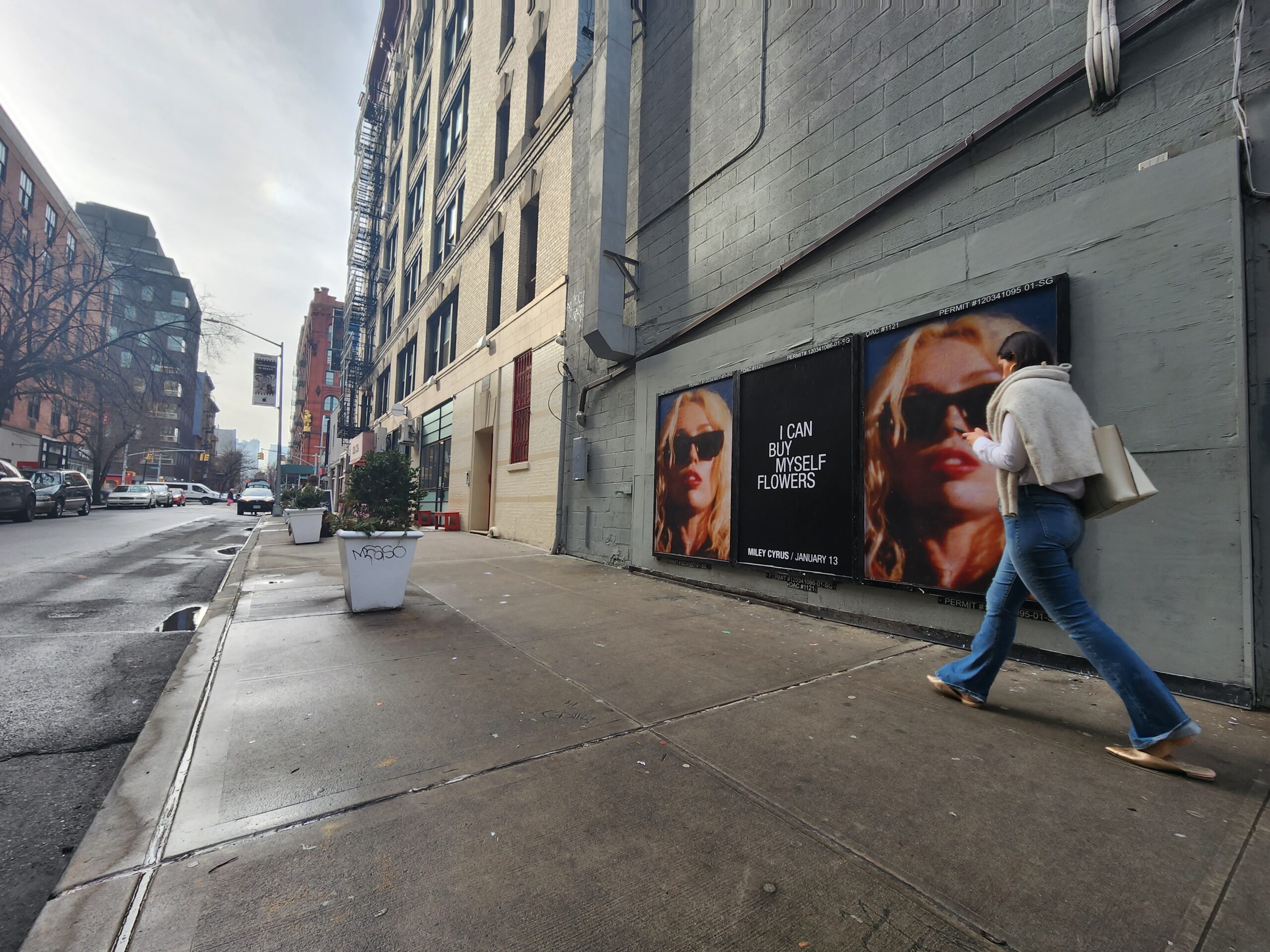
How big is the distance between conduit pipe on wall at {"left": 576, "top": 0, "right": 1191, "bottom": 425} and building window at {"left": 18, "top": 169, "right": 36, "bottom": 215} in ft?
157

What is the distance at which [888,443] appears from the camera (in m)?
4.79

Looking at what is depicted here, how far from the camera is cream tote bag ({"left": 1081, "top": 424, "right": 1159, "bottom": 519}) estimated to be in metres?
2.46

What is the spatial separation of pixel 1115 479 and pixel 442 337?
19.7 m

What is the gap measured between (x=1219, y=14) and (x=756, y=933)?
5.44 metres

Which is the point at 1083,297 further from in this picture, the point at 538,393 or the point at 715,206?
the point at 538,393

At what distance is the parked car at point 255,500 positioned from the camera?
2958cm

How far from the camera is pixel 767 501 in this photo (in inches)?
233

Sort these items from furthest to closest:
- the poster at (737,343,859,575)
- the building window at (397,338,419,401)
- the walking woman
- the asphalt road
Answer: the building window at (397,338,419,401) → the poster at (737,343,859,575) → the walking woman → the asphalt road

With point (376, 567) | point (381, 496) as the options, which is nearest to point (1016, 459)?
point (376, 567)

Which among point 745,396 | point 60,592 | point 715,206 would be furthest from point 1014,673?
point 60,592

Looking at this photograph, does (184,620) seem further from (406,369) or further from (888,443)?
(406,369)

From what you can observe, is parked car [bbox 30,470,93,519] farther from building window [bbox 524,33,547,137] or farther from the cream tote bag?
the cream tote bag

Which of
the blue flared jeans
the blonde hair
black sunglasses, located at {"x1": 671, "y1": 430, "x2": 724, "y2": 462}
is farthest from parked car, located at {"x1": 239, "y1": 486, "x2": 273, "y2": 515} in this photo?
the blue flared jeans

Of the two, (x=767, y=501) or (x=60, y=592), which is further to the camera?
(x=60, y=592)
